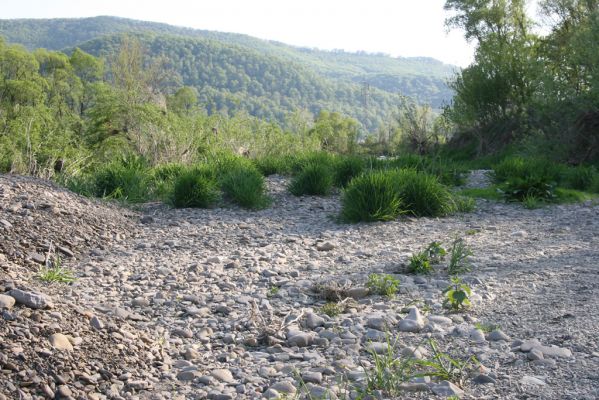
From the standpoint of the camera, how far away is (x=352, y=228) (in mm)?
6832

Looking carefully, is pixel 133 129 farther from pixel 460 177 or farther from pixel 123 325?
pixel 123 325

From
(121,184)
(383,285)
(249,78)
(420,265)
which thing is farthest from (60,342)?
(249,78)

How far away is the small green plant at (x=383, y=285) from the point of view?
167 inches

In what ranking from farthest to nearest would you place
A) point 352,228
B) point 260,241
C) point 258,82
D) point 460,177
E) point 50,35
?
point 50,35, point 258,82, point 460,177, point 352,228, point 260,241

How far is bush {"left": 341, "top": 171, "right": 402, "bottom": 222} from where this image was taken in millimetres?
7062

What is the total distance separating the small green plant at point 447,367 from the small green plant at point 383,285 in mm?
1206

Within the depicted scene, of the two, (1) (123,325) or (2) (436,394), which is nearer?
(2) (436,394)

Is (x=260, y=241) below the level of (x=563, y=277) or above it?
below

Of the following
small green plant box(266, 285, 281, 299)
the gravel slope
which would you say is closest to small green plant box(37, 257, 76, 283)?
Result: the gravel slope

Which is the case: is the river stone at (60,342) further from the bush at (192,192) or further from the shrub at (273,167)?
the shrub at (273,167)

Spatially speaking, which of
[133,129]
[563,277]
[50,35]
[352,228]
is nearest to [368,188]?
[352,228]

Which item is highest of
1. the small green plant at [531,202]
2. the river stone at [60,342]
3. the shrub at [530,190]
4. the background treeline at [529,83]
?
the background treeline at [529,83]

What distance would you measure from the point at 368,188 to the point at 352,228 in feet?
2.06

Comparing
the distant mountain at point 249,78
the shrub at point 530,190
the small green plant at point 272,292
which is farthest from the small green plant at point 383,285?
the distant mountain at point 249,78
